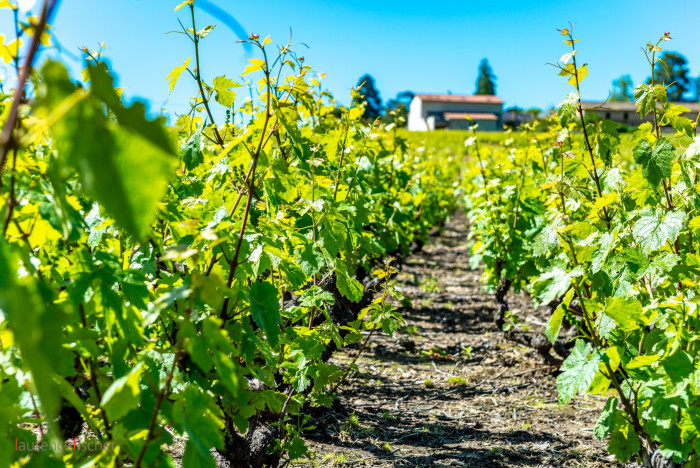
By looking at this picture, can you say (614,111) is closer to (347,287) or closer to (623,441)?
(623,441)

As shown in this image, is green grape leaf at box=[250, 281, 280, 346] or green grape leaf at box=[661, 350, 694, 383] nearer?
green grape leaf at box=[250, 281, 280, 346]

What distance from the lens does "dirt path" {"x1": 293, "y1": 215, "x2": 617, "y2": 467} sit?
3.16 metres

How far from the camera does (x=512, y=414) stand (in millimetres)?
3883

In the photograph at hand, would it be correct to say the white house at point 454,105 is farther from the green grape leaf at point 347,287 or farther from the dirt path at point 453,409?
the green grape leaf at point 347,287

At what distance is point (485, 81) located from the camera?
10388 cm

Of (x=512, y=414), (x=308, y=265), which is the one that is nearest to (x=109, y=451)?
(x=308, y=265)

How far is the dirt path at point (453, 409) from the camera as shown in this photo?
10.4 ft

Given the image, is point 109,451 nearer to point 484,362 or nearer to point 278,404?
point 278,404

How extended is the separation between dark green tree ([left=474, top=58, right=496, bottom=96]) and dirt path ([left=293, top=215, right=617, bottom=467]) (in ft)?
338

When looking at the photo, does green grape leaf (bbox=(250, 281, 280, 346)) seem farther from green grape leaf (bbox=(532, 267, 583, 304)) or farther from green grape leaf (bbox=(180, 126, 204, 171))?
green grape leaf (bbox=(532, 267, 583, 304))

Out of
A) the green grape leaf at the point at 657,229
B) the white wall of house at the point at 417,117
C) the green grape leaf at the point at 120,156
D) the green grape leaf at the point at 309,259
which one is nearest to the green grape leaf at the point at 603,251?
the green grape leaf at the point at 657,229

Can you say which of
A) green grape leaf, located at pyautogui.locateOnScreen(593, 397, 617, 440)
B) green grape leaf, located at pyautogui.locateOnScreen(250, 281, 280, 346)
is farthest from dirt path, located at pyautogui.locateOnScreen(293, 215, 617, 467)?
green grape leaf, located at pyautogui.locateOnScreen(250, 281, 280, 346)

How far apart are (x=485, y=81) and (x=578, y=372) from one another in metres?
108

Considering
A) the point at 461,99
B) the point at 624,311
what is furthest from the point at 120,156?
the point at 461,99
